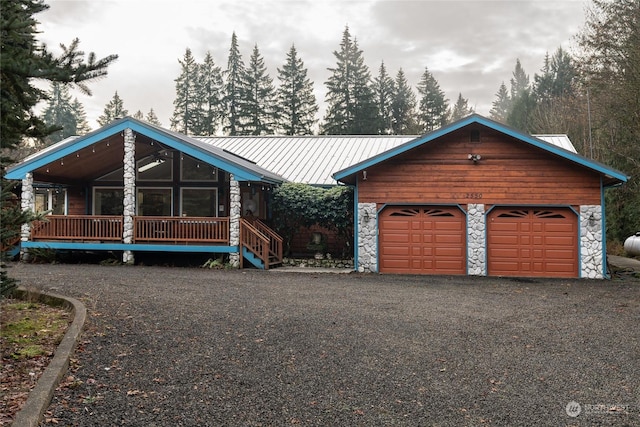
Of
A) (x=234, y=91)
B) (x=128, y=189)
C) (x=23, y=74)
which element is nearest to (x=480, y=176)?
(x=128, y=189)

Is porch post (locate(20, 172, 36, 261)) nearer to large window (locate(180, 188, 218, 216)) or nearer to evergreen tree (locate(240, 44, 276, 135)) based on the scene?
large window (locate(180, 188, 218, 216))

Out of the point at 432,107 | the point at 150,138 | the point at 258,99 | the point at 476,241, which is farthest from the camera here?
the point at 432,107

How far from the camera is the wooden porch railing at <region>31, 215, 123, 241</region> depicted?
1487 cm

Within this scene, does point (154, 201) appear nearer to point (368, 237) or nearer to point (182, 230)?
point (182, 230)

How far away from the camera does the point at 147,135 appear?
14.3 meters

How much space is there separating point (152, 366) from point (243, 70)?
141 feet

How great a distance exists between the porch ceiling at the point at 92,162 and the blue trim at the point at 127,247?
7.87 ft

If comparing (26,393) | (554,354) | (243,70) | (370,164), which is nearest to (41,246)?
(370,164)

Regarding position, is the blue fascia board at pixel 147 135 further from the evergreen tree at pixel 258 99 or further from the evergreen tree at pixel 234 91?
the evergreen tree at pixel 234 91

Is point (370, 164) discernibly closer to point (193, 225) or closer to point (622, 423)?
point (193, 225)

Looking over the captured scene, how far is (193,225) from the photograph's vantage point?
14.9 m

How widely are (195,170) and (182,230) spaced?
2833 mm

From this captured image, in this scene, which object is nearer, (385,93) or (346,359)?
(346,359)

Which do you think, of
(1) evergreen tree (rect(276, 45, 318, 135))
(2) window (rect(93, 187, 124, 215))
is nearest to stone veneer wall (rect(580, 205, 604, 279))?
(2) window (rect(93, 187, 124, 215))
